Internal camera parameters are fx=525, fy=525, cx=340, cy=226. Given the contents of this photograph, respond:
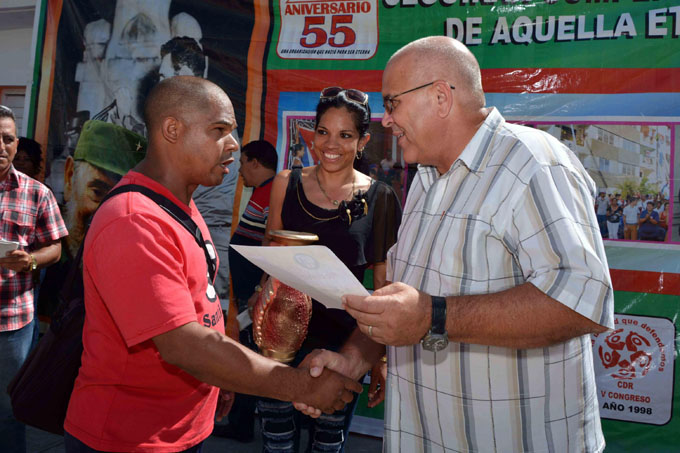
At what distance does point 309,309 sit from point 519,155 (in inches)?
33.8

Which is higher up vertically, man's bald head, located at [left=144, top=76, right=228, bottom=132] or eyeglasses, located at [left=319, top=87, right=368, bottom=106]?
eyeglasses, located at [left=319, top=87, right=368, bottom=106]

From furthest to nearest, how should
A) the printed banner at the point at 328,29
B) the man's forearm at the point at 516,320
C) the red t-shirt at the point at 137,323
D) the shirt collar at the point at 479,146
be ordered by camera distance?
the printed banner at the point at 328,29
the shirt collar at the point at 479,146
the red t-shirt at the point at 137,323
the man's forearm at the point at 516,320

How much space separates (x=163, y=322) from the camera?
143 cm

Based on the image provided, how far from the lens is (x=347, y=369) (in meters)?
1.95

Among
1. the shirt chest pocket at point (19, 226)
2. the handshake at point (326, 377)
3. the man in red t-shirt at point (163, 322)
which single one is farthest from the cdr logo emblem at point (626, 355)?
the shirt chest pocket at point (19, 226)

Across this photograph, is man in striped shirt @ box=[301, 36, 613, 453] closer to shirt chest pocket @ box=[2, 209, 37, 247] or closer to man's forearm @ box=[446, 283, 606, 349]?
man's forearm @ box=[446, 283, 606, 349]

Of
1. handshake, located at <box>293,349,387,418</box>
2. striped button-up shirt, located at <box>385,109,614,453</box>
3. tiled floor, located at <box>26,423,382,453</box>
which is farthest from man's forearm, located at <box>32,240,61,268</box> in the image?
striped button-up shirt, located at <box>385,109,614,453</box>

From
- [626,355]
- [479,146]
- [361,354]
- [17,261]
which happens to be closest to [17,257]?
[17,261]

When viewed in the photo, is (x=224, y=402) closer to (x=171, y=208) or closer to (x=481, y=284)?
(x=171, y=208)

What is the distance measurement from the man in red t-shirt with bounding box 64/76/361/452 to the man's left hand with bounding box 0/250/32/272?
1.75 meters

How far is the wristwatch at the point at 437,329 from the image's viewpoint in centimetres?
135

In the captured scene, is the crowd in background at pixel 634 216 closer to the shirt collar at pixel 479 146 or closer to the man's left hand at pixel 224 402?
the shirt collar at pixel 479 146

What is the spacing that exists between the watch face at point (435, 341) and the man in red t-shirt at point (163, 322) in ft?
1.82

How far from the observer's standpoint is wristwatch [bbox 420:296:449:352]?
135 centimetres
